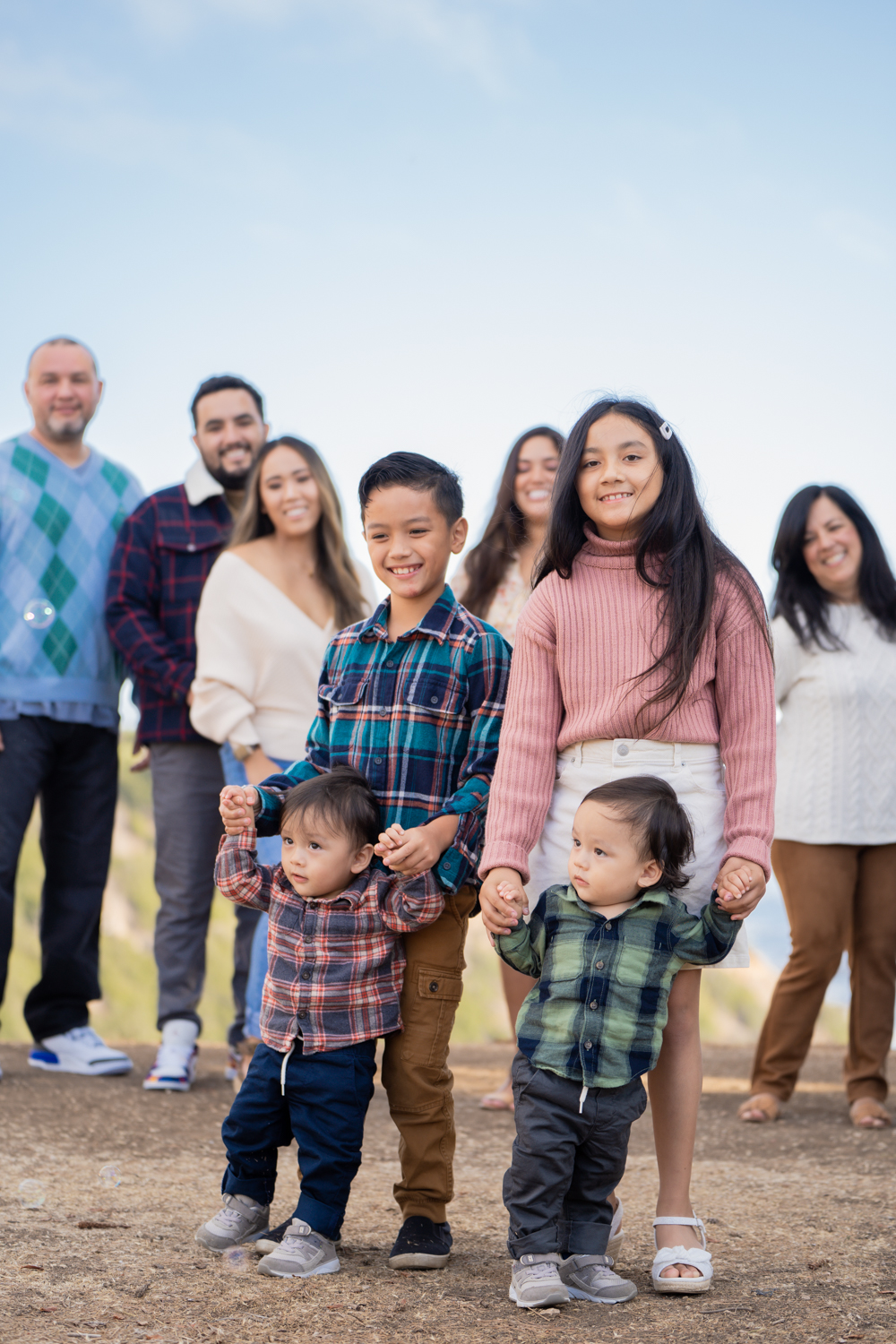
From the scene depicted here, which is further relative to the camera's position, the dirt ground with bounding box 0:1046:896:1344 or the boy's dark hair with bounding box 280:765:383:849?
the boy's dark hair with bounding box 280:765:383:849

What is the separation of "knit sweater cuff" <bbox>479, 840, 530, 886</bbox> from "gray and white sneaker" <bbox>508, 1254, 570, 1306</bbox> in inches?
28.7

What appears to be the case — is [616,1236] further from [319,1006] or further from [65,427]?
[65,427]

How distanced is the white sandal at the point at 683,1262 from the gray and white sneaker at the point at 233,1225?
0.86m

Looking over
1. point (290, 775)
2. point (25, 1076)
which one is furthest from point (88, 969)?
point (290, 775)

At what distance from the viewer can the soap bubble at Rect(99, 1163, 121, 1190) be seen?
11.3 ft

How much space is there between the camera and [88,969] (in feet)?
16.8

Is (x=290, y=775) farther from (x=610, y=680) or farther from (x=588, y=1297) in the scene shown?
(x=588, y=1297)

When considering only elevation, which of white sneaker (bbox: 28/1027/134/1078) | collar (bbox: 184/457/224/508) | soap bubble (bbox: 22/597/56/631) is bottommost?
white sneaker (bbox: 28/1027/134/1078)

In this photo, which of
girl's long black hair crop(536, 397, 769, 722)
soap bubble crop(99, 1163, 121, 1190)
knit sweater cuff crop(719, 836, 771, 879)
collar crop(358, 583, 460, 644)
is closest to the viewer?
knit sweater cuff crop(719, 836, 771, 879)

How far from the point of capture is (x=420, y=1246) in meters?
2.77

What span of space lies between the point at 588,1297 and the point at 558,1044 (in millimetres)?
495

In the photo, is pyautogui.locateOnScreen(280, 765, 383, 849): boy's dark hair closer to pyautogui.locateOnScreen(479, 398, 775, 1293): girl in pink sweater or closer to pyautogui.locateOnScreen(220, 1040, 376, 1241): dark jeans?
pyautogui.locateOnScreen(479, 398, 775, 1293): girl in pink sweater

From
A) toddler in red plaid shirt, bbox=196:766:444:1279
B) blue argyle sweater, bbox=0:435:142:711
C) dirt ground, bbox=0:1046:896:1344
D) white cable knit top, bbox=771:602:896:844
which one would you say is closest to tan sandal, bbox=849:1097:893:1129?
dirt ground, bbox=0:1046:896:1344

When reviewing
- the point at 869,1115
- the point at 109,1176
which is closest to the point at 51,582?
the point at 109,1176
